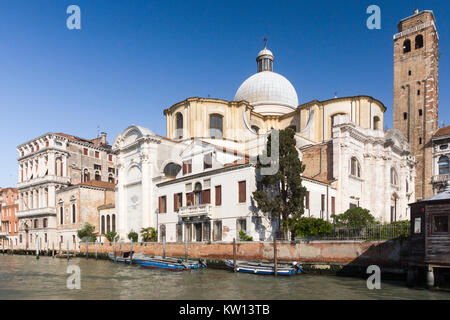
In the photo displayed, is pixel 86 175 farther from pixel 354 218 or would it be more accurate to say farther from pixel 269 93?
pixel 354 218

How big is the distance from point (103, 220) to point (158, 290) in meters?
26.6

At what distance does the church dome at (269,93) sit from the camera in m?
42.9

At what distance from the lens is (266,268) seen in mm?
19844

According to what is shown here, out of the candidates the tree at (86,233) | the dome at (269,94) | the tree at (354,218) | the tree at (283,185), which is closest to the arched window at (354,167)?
the tree at (354,218)

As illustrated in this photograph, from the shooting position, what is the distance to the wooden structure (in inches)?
576

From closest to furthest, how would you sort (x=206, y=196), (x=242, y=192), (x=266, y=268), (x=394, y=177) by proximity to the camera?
(x=266, y=268)
(x=242, y=192)
(x=206, y=196)
(x=394, y=177)

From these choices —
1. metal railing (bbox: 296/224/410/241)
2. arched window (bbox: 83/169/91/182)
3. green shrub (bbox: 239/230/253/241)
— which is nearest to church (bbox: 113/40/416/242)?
green shrub (bbox: 239/230/253/241)

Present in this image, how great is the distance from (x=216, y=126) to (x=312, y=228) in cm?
1772

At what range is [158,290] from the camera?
1611 centimetres

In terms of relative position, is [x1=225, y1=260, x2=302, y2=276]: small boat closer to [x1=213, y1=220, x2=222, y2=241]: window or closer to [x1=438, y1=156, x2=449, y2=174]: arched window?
[x1=213, y1=220, x2=222, y2=241]: window

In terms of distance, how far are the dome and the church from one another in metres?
0.71

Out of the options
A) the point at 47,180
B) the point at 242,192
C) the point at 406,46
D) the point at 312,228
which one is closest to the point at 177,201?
the point at 242,192

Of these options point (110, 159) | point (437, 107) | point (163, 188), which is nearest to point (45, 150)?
point (110, 159)
